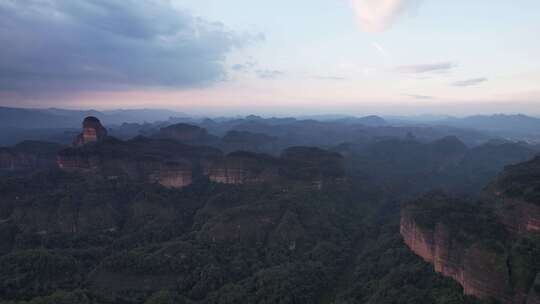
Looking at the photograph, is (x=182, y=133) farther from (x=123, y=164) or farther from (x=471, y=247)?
(x=471, y=247)

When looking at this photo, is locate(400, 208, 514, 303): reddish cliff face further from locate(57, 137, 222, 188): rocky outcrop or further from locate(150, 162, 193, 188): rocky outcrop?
locate(57, 137, 222, 188): rocky outcrop

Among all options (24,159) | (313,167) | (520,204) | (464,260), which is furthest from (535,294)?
(24,159)

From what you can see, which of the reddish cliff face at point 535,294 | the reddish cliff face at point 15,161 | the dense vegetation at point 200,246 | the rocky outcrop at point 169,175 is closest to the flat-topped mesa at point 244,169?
the dense vegetation at point 200,246

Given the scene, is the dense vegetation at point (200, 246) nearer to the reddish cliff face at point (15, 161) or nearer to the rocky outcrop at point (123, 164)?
the rocky outcrop at point (123, 164)

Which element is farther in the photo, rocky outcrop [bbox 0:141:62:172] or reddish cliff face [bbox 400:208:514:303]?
rocky outcrop [bbox 0:141:62:172]

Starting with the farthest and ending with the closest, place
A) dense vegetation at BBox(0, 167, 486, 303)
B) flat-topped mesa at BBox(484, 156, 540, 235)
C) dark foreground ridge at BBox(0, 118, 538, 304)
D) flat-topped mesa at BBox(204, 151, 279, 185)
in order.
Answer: flat-topped mesa at BBox(204, 151, 279, 185) → dense vegetation at BBox(0, 167, 486, 303) → dark foreground ridge at BBox(0, 118, 538, 304) → flat-topped mesa at BBox(484, 156, 540, 235)

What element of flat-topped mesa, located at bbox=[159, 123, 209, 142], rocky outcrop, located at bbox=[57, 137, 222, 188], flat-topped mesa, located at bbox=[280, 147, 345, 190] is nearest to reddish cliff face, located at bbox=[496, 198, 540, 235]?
flat-topped mesa, located at bbox=[280, 147, 345, 190]

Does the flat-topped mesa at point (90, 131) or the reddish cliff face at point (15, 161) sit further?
the reddish cliff face at point (15, 161)

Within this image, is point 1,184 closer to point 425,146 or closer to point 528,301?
point 528,301
